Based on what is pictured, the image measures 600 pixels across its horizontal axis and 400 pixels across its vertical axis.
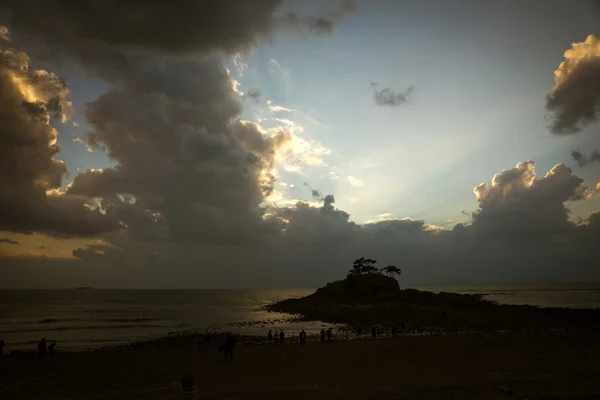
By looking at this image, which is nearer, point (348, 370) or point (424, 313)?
point (348, 370)

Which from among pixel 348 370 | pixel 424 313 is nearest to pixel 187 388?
pixel 348 370

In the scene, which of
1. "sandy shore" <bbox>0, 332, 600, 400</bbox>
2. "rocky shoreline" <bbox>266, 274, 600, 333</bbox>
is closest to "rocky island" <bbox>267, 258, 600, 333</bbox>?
"rocky shoreline" <bbox>266, 274, 600, 333</bbox>

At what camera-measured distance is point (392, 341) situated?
30.6 metres

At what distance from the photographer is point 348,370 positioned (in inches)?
827

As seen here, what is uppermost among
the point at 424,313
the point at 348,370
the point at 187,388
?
the point at 187,388

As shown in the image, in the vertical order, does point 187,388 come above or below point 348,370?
above

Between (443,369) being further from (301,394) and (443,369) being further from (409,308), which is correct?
(409,308)

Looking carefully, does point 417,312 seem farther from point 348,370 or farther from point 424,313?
A: point 348,370

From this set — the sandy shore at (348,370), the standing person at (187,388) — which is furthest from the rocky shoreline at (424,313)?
the standing person at (187,388)

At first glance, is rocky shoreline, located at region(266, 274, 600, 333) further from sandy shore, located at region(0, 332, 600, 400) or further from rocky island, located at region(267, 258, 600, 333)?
sandy shore, located at region(0, 332, 600, 400)

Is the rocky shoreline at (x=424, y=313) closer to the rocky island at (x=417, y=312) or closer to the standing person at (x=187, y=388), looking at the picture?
the rocky island at (x=417, y=312)

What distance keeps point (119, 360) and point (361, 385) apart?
793 inches

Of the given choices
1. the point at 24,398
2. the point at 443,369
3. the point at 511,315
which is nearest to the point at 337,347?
the point at 443,369

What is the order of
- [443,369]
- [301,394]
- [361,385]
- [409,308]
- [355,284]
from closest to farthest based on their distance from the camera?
[301,394], [361,385], [443,369], [409,308], [355,284]
